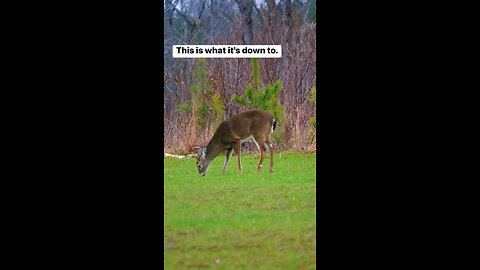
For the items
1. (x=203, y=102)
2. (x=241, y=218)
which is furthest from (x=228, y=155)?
(x=241, y=218)

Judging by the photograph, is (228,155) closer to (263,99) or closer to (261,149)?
(261,149)

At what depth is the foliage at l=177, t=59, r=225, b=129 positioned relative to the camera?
7930 millimetres

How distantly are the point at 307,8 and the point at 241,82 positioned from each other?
94cm

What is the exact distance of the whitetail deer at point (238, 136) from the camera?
8.20 meters

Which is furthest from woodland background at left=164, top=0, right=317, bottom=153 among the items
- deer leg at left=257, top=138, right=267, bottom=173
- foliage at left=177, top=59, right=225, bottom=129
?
deer leg at left=257, top=138, right=267, bottom=173

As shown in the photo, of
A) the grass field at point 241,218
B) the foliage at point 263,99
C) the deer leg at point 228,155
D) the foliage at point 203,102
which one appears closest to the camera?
the grass field at point 241,218

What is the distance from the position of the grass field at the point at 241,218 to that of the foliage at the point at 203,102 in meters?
0.47

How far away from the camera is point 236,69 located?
7965 millimetres

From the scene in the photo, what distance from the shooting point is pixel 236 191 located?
7.74 meters

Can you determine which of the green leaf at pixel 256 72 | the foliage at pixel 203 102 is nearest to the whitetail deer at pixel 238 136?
the foliage at pixel 203 102

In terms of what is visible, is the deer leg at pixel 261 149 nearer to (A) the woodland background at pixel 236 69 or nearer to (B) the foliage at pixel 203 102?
(A) the woodland background at pixel 236 69

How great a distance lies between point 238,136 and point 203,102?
1.98 ft
